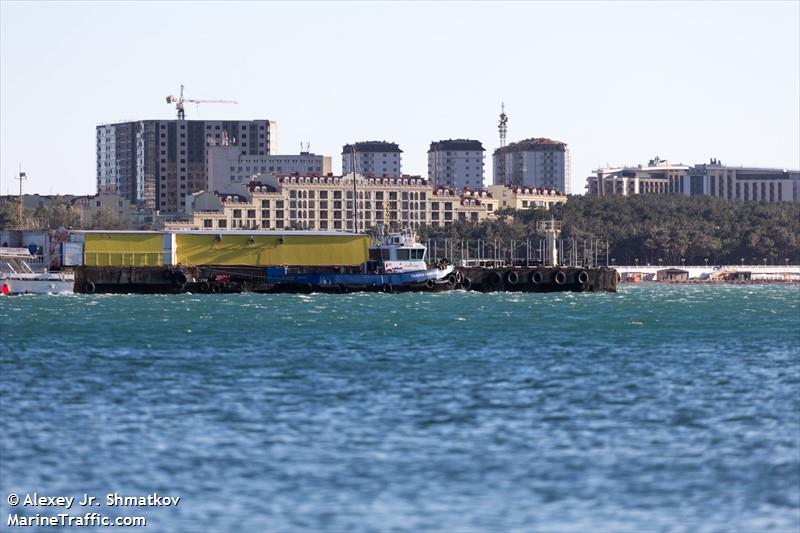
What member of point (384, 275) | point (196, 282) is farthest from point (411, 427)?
point (196, 282)

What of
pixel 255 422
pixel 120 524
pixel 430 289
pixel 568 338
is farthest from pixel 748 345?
pixel 430 289

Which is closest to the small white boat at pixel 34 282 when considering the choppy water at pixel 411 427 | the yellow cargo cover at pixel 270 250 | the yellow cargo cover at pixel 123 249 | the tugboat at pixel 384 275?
the yellow cargo cover at pixel 123 249

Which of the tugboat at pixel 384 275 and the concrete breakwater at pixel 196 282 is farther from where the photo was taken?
the tugboat at pixel 384 275

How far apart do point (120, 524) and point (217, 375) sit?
24.5 metres

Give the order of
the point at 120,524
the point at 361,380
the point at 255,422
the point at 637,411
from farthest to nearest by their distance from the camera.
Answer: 1. the point at 361,380
2. the point at 637,411
3. the point at 255,422
4. the point at 120,524

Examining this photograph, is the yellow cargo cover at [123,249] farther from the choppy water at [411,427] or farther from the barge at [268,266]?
the choppy water at [411,427]

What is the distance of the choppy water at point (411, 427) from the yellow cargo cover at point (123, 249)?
56.2m

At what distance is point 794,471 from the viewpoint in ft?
107

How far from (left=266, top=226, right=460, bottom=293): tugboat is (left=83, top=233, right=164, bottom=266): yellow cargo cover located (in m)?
9.69

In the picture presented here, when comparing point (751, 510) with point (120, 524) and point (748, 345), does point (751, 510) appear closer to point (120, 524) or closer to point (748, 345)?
point (120, 524)

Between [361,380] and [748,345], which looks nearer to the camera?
[361,380]

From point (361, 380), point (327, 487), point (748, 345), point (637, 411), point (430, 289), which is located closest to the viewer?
point (327, 487)

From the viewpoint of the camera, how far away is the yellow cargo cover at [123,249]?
13088 cm

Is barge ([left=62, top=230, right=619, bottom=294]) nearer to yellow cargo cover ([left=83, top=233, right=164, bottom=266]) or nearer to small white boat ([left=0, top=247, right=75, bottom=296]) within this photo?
yellow cargo cover ([left=83, top=233, right=164, bottom=266])
